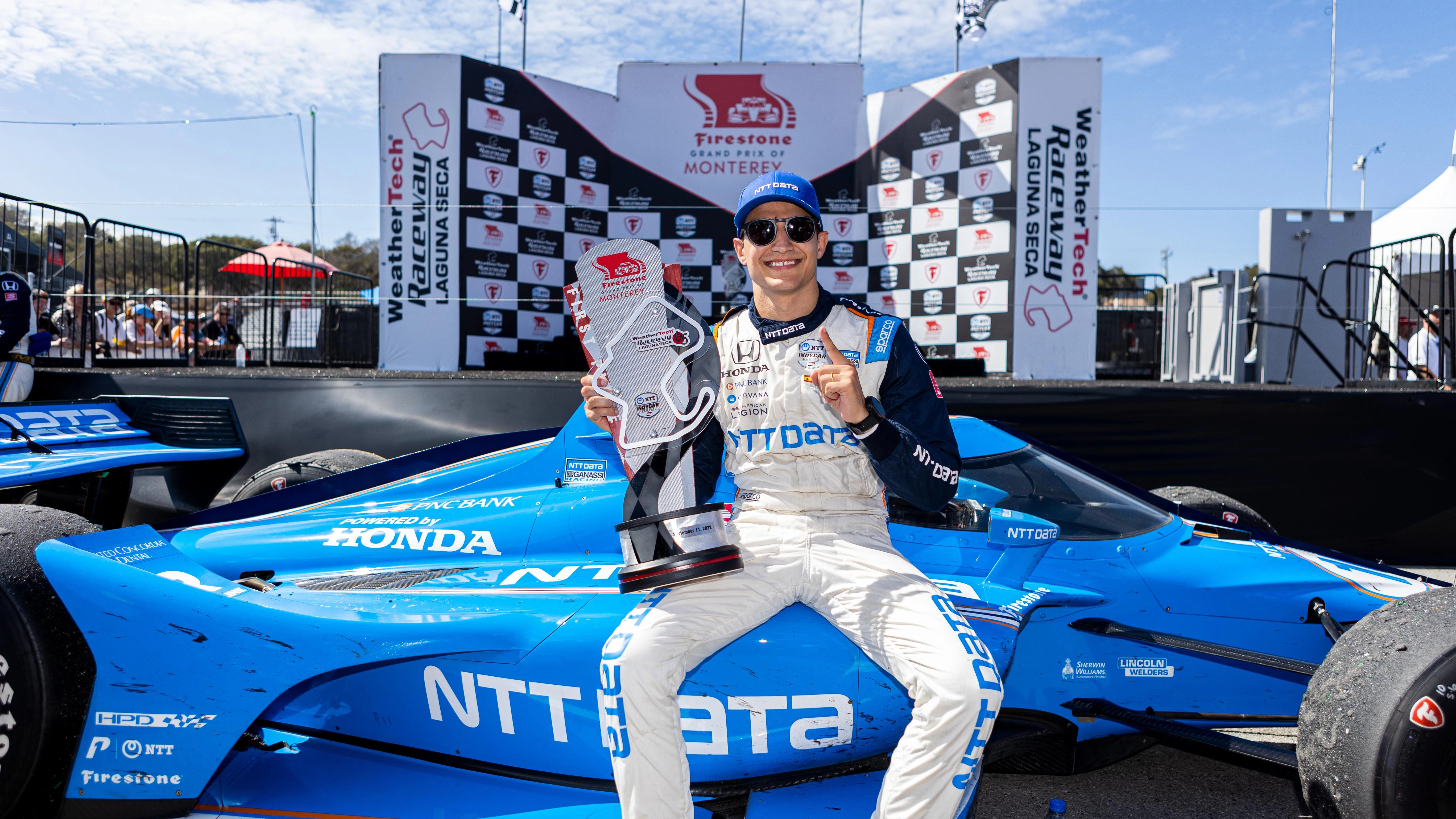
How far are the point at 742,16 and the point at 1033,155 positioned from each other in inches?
168

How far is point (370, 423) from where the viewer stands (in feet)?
19.0


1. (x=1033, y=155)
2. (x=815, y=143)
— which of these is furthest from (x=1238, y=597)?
(x=815, y=143)

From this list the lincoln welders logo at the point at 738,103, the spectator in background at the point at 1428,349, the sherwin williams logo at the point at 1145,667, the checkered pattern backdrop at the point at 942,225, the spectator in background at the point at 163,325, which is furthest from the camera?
the lincoln welders logo at the point at 738,103

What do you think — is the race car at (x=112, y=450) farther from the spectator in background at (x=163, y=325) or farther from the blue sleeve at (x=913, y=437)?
the spectator in background at (x=163, y=325)

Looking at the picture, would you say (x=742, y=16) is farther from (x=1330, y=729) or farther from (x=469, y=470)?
(x=1330, y=729)

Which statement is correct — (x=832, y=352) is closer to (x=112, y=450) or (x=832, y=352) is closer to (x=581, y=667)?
(x=581, y=667)

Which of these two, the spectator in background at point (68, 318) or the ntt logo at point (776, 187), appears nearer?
the ntt logo at point (776, 187)

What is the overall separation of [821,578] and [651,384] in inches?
23.5

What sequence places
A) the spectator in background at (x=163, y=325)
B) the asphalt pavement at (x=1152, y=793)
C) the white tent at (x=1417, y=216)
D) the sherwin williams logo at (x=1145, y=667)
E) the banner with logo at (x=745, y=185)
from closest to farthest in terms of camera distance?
1. the sherwin williams logo at (x=1145, y=667)
2. the asphalt pavement at (x=1152, y=793)
3. the banner with logo at (x=745, y=185)
4. the spectator in background at (x=163, y=325)
5. the white tent at (x=1417, y=216)

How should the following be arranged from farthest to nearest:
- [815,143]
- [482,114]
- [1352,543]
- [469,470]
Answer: [815,143]
[482,114]
[1352,543]
[469,470]

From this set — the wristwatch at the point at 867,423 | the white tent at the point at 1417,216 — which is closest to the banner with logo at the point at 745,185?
the white tent at the point at 1417,216

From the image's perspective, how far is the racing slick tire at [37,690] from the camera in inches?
84.8

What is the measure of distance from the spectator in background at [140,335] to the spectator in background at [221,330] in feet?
1.74

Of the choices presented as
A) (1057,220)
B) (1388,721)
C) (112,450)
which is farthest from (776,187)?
(1057,220)
